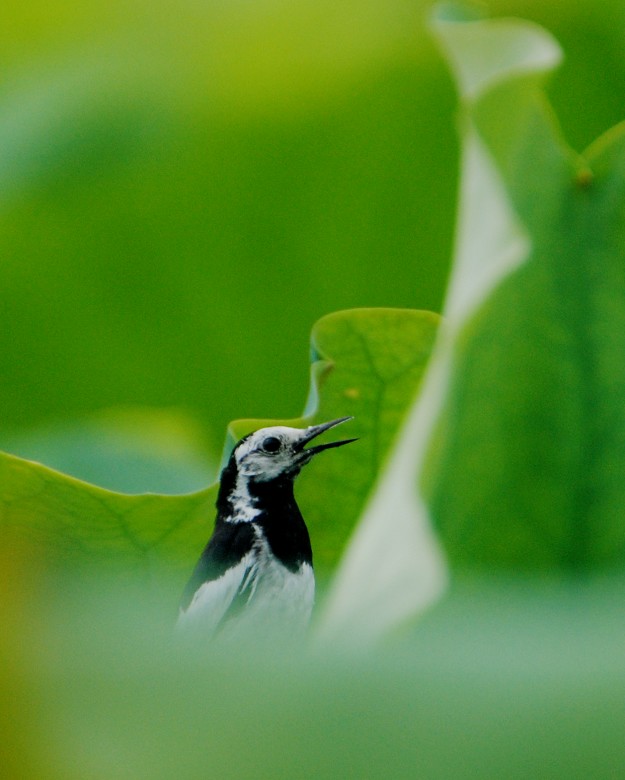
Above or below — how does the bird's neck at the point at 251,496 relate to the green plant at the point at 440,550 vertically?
below

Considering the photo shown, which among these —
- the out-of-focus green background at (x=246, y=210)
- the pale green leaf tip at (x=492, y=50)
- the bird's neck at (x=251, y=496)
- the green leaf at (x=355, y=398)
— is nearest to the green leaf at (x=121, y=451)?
the out-of-focus green background at (x=246, y=210)

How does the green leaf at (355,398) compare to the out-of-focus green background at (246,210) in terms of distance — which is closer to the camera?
the green leaf at (355,398)

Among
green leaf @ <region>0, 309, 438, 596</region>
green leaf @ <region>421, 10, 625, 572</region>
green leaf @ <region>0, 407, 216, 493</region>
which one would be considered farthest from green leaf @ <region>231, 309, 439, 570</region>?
green leaf @ <region>0, 407, 216, 493</region>

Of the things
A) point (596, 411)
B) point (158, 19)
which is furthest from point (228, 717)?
point (158, 19)

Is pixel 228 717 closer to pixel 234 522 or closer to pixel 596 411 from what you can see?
pixel 596 411

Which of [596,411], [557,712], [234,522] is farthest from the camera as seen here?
[234,522]

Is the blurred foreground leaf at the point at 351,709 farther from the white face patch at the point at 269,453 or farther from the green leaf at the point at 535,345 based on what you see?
the white face patch at the point at 269,453

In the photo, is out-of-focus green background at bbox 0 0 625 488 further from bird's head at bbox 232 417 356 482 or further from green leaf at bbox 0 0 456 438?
bird's head at bbox 232 417 356 482
